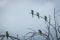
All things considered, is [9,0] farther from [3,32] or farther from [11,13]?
[3,32]

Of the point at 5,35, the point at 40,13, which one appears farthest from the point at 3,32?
the point at 40,13

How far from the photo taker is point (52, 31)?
7.12ft

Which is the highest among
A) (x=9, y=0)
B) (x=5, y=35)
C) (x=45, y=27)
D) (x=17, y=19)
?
(x=9, y=0)

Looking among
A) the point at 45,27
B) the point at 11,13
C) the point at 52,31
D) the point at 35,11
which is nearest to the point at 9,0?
the point at 11,13

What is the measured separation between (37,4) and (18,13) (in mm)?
381

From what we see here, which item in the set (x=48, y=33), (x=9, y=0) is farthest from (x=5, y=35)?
(x=48, y=33)

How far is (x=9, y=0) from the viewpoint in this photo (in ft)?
7.14

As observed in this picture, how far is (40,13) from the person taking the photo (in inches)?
85.7


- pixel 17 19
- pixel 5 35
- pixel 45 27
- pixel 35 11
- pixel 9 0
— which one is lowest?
pixel 5 35

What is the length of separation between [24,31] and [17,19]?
249mm

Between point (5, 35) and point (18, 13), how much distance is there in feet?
1.50

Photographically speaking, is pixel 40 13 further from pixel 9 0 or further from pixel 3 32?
pixel 3 32

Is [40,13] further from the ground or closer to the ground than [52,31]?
further from the ground

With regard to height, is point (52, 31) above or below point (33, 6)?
below
